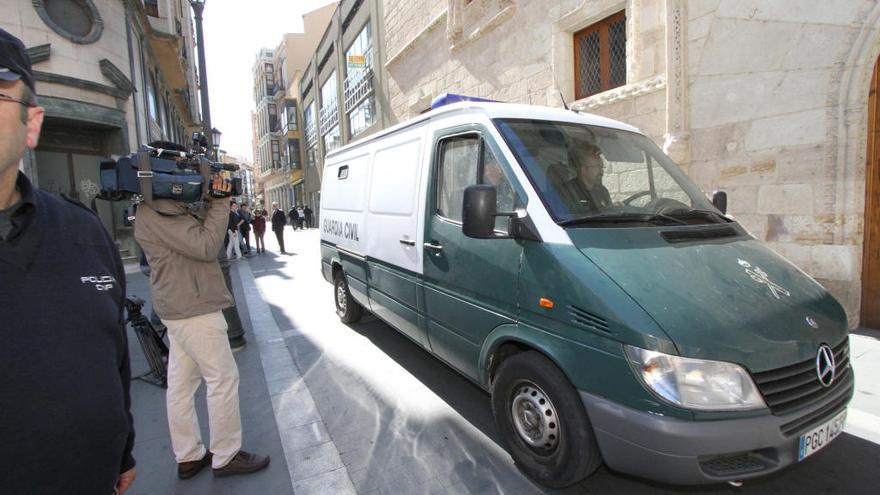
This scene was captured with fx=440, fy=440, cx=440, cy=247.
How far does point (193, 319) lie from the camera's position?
260cm

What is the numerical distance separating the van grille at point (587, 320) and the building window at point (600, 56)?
22.7 ft

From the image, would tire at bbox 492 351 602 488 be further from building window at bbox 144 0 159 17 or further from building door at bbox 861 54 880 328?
building window at bbox 144 0 159 17

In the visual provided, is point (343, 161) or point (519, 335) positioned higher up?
point (343, 161)

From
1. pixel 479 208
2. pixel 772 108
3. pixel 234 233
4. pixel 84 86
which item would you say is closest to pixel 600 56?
pixel 772 108

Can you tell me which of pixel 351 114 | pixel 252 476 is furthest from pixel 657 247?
pixel 351 114

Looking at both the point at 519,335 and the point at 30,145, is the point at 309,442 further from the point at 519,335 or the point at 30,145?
the point at 30,145

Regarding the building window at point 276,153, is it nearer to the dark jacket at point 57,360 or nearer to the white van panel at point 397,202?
the white van panel at point 397,202

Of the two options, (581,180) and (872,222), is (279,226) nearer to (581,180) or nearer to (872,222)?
(581,180)

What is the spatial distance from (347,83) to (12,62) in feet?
85.7

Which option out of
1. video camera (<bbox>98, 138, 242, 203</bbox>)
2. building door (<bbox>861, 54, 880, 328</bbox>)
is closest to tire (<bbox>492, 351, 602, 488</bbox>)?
video camera (<bbox>98, 138, 242, 203</bbox>)

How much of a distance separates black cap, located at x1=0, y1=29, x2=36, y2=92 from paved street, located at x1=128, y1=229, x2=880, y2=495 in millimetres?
2445

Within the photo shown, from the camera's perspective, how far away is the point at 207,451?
2996mm

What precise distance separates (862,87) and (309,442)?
6.71 metres

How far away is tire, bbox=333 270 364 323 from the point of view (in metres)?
A: 5.89
